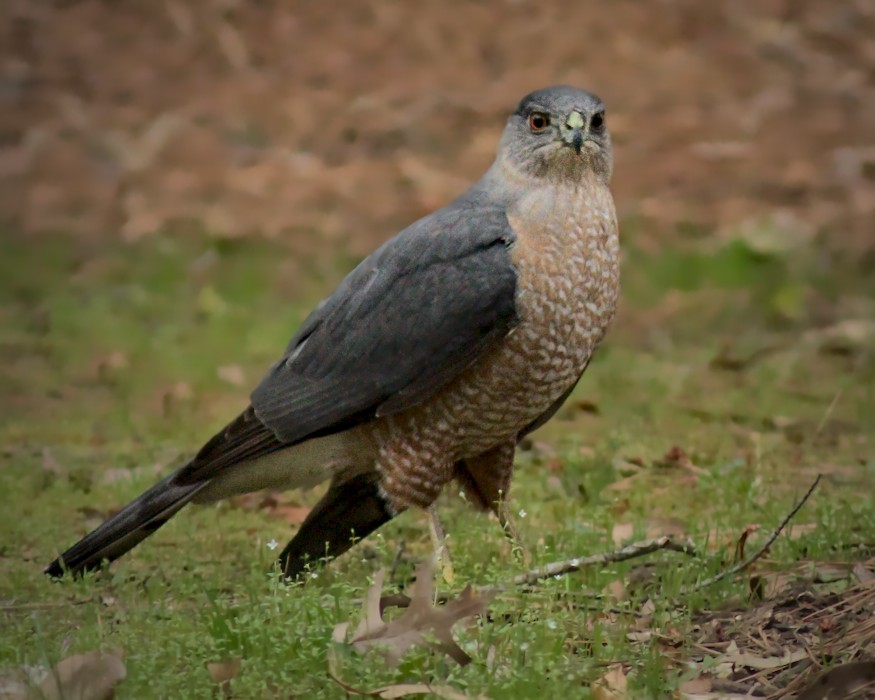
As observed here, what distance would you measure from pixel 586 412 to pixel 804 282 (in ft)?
7.35

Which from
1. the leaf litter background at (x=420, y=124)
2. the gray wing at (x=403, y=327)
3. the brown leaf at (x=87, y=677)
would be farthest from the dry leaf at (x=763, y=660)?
the leaf litter background at (x=420, y=124)

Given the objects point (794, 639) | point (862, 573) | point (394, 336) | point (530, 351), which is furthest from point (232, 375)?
point (794, 639)

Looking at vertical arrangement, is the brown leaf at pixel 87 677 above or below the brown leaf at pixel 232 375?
below

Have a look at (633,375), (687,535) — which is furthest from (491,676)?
(633,375)

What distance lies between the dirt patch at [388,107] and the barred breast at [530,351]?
4784 mm

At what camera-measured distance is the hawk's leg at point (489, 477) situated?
16.4 feet

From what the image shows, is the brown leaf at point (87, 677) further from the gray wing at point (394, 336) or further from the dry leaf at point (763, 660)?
the dry leaf at point (763, 660)

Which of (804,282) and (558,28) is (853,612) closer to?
(804,282)

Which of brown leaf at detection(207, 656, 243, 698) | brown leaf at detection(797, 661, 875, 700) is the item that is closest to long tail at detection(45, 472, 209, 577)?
brown leaf at detection(207, 656, 243, 698)

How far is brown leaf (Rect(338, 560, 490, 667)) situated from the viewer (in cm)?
342

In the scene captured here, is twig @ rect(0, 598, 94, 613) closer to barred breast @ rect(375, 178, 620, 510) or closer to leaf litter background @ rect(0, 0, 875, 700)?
barred breast @ rect(375, 178, 620, 510)

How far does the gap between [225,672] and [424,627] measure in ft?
1.69

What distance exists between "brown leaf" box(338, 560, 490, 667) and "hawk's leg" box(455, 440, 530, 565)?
1400 mm

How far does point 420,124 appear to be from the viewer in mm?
10742
